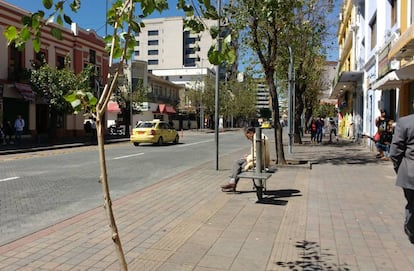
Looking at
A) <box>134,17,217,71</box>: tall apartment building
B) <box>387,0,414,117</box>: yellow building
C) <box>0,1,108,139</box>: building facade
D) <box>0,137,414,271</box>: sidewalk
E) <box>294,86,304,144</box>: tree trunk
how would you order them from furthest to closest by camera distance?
<box>134,17,217,71</box>: tall apartment building < <box>0,1,108,139</box>: building facade < <box>294,86,304,144</box>: tree trunk < <box>387,0,414,117</box>: yellow building < <box>0,137,414,271</box>: sidewalk

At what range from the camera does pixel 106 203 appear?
3020 millimetres

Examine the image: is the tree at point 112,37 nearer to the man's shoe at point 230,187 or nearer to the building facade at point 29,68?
the man's shoe at point 230,187

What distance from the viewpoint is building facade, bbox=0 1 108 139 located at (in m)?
26.2

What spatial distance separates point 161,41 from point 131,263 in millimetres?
115635

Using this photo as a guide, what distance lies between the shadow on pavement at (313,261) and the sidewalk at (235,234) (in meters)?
0.01

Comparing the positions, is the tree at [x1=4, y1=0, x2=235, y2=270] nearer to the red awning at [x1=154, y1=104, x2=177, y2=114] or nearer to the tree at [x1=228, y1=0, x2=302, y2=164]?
the tree at [x1=228, y1=0, x2=302, y2=164]

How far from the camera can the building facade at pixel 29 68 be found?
26234 millimetres

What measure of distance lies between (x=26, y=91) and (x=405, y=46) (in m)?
22.8

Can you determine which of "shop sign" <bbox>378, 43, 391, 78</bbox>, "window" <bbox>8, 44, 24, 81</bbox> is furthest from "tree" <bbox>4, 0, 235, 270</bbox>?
"window" <bbox>8, 44, 24, 81</bbox>

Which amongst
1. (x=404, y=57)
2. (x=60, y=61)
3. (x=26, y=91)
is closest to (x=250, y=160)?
(x=404, y=57)

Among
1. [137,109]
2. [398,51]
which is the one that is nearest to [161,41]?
[137,109]

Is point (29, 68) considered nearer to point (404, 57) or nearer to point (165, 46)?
point (404, 57)

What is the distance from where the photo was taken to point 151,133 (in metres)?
26.0

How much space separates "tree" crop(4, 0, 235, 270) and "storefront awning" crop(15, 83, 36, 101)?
2552 centimetres
